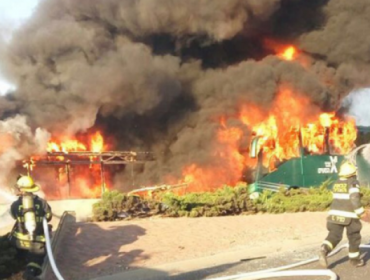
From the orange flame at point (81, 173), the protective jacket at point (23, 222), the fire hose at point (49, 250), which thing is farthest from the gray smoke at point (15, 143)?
→ the fire hose at point (49, 250)

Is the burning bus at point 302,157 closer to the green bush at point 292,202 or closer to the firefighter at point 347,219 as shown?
the green bush at point 292,202

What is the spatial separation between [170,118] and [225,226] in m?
13.7

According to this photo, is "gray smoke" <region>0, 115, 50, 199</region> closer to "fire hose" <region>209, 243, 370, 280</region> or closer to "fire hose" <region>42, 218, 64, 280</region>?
"fire hose" <region>42, 218, 64, 280</region>

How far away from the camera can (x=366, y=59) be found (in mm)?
23047

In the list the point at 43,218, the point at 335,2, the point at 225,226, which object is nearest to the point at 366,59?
the point at 335,2

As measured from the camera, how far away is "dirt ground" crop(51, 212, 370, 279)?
289 inches

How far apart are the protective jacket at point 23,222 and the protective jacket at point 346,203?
11.7ft

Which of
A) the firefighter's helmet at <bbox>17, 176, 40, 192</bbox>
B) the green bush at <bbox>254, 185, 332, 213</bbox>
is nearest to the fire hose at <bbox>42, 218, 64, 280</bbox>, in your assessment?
the firefighter's helmet at <bbox>17, 176, 40, 192</bbox>

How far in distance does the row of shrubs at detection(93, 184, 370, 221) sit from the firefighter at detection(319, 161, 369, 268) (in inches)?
Result: 193

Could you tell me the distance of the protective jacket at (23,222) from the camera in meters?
5.71

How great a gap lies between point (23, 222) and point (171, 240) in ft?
11.7

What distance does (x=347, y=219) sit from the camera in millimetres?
6430

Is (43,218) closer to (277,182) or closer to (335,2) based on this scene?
(277,182)

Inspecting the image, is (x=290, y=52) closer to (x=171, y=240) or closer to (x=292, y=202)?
(x=292, y=202)
